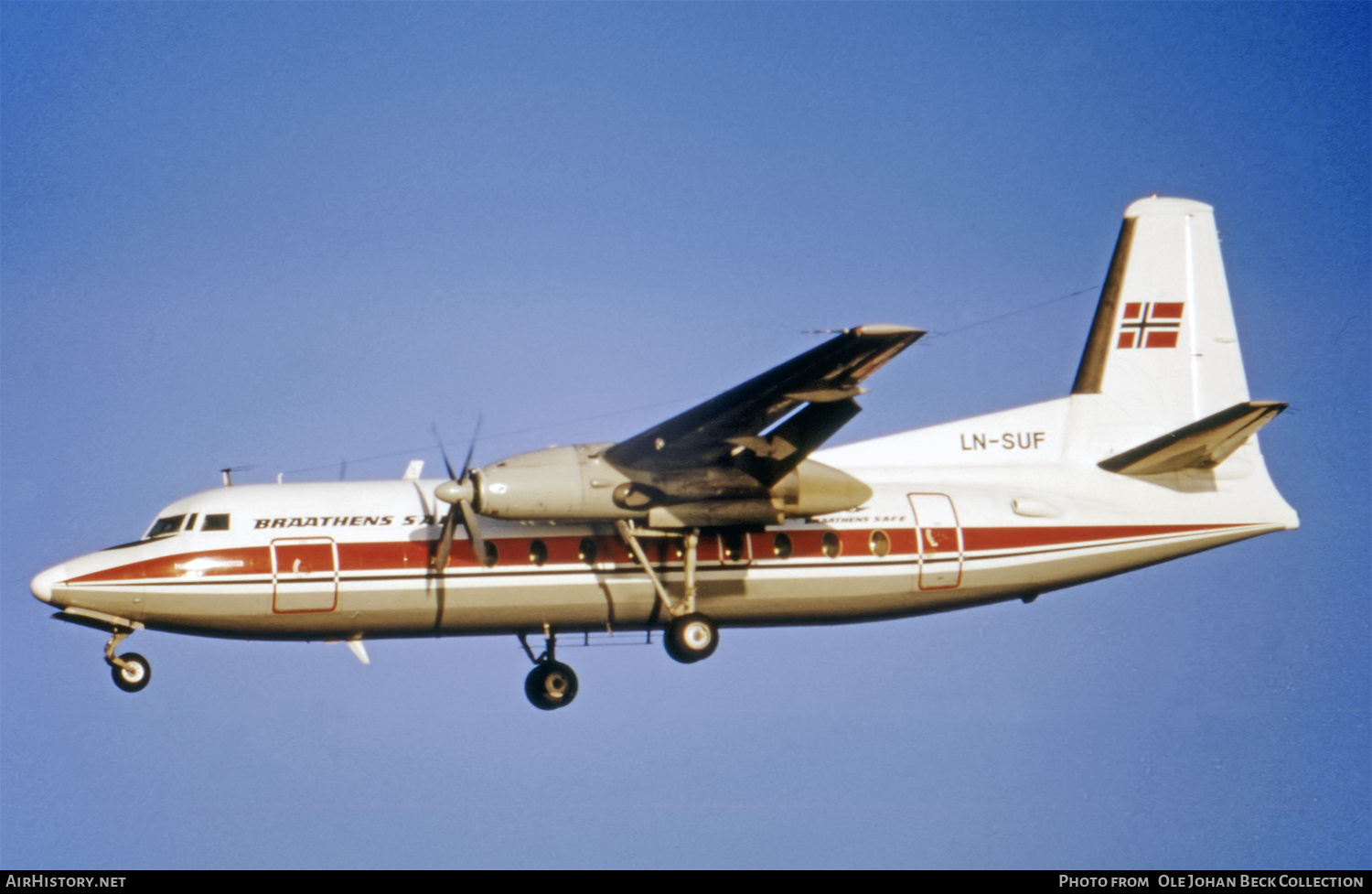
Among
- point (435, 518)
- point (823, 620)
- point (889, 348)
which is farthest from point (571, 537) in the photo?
point (889, 348)

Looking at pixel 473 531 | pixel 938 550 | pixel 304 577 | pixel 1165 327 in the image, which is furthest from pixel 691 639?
pixel 1165 327

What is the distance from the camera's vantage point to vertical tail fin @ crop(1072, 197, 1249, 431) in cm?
2369

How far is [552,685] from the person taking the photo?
22.0m

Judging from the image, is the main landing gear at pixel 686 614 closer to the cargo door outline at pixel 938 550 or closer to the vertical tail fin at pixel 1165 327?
the cargo door outline at pixel 938 550

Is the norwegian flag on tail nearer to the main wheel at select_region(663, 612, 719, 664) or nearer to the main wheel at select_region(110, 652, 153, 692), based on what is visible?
the main wheel at select_region(663, 612, 719, 664)

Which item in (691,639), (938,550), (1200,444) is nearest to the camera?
(691,639)

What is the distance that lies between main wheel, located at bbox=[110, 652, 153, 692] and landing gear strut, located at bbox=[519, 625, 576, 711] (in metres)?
4.87

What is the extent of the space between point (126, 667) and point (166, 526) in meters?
1.81

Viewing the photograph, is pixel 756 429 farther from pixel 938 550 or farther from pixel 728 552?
pixel 938 550

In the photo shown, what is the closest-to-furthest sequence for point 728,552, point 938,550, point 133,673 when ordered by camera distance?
point 133,673 → point 728,552 → point 938,550

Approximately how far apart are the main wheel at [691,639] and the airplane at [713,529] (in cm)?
3

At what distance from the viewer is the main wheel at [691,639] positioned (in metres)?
20.7

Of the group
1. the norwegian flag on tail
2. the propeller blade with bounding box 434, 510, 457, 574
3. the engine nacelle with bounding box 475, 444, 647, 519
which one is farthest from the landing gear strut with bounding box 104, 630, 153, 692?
the norwegian flag on tail

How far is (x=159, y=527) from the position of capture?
20578mm
